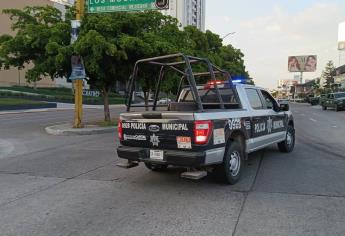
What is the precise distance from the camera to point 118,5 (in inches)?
663

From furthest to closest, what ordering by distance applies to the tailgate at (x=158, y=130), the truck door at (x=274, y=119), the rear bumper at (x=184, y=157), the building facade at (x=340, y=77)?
1. the building facade at (x=340, y=77)
2. the truck door at (x=274, y=119)
3. the tailgate at (x=158, y=130)
4. the rear bumper at (x=184, y=157)


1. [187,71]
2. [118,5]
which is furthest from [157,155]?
[118,5]

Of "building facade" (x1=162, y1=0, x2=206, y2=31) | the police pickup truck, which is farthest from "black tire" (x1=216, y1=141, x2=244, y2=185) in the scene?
"building facade" (x1=162, y1=0, x2=206, y2=31)

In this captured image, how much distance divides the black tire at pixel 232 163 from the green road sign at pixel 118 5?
31.7 feet

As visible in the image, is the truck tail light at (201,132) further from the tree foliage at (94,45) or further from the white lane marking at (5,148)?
the tree foliage at (94,45)

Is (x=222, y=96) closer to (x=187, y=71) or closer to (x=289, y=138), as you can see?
(x=187, y=71)

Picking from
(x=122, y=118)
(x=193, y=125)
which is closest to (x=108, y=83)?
(x=122, y=118)

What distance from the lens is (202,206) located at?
6379 millimetres

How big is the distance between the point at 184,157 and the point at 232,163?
118 centimetres

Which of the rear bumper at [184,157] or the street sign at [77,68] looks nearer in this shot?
the rear bumper at [184,157]

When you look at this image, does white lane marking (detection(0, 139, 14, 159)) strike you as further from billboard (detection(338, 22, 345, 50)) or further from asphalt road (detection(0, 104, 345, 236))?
billboard (detection(338, 22, 345, 50))

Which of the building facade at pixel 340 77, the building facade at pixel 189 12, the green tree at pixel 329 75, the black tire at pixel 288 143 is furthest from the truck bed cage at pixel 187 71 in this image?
the building facade at pixel 189 12

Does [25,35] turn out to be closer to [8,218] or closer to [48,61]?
[48,61]

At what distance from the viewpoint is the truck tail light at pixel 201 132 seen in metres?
6.96
